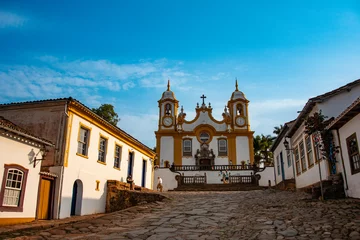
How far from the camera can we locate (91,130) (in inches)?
670

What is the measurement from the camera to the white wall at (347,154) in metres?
11.2

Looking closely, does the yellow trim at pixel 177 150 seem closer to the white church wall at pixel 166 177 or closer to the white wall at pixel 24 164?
the white church wall at pixel 166 177

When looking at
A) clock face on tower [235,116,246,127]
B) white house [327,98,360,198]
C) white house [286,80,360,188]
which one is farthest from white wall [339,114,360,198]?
clock face on tower [235,116,246,127]

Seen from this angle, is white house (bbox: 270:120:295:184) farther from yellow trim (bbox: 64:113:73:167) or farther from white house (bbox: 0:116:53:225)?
white house (bbox: 0:116:53:225)

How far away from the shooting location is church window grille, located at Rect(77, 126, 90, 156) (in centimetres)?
1608

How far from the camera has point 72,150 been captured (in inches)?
596

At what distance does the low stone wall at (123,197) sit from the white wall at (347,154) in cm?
796

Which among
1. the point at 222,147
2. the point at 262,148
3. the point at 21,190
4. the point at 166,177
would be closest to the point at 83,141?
the point at 21,190

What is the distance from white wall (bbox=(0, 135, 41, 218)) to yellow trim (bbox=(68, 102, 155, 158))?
303 centimetres

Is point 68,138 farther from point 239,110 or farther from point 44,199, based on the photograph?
point 239,110

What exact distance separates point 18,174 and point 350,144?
12317 mm

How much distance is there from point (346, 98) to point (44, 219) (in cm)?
1441

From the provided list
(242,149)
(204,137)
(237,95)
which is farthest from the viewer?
(237,95)

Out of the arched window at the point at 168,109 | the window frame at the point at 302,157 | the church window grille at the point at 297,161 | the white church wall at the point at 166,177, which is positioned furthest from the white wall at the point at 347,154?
the arched window at the point at 168,109
